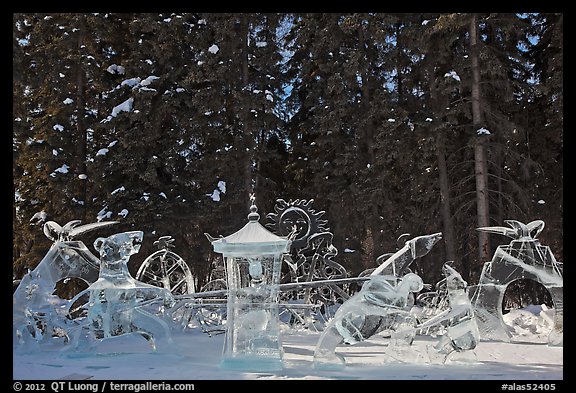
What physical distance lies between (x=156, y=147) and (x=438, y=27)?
287 inches

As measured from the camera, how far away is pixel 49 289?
739 centimetres

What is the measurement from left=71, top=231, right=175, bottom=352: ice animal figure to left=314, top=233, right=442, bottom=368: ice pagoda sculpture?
230cm

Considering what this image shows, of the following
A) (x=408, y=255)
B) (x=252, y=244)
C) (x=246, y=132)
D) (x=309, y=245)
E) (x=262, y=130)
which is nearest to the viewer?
(x=252, y=244)

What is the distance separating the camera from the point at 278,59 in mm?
14523

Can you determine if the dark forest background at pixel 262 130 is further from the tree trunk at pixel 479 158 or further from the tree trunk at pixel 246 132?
the tree trunk at pixel 479 158

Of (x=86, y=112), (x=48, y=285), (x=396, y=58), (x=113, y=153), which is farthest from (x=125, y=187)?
(x=396, y=58)

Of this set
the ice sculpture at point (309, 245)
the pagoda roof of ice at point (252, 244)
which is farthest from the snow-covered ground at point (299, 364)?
the ice sculpture at point (309, 245)

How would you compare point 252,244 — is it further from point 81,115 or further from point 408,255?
point 81,115

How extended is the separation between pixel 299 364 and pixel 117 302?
238 centimetres

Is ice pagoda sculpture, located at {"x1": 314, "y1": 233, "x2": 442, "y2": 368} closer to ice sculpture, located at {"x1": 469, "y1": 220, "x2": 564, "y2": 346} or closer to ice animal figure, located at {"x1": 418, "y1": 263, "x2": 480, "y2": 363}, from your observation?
ice animal figure, located at {"x1": 418, "y1": 263, "x2": 480, "y2": 363}

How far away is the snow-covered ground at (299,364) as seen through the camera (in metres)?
5.53

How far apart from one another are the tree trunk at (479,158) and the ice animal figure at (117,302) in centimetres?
763

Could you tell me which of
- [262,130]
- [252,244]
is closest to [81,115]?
[262,130]

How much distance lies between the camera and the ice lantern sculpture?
5.89 meters
